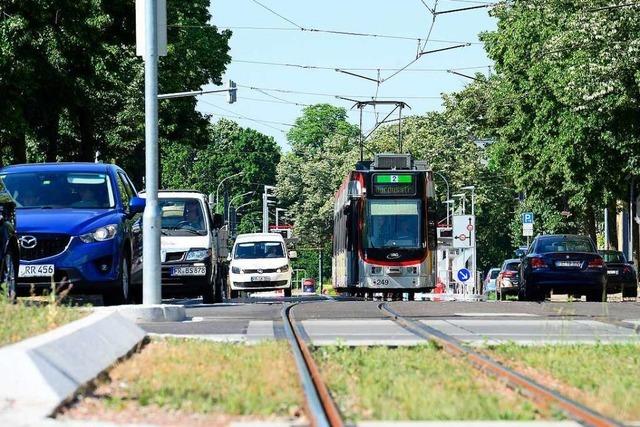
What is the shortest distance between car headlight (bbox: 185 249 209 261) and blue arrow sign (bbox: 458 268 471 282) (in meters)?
28.3

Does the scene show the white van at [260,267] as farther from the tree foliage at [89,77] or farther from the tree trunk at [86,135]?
the tree trunk at [86,135]

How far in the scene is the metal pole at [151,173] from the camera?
1903cm

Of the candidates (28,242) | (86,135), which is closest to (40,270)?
(28,242)

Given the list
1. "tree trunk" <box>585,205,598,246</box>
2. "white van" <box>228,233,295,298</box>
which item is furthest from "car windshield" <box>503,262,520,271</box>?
"tree trunk" <box>585,205,598,246</box>

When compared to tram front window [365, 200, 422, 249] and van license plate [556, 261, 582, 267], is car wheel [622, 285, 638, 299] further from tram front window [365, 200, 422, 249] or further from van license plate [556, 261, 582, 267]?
van license plate [556, 261, 582, 267]

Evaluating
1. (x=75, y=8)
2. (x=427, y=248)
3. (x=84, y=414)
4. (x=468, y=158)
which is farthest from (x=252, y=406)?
(x=468, y=158)

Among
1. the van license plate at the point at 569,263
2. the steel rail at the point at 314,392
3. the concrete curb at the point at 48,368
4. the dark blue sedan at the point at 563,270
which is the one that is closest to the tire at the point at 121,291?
the steel rail at the point at 314,392

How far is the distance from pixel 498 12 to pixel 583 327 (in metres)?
48.5

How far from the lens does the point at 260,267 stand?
154 feet

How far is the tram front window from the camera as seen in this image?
126 ft

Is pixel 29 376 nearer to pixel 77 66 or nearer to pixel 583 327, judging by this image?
pixel 583 327

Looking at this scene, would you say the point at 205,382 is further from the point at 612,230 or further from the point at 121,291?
the point at 612,230

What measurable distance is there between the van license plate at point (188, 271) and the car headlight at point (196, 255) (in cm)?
18

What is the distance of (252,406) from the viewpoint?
8.89m
